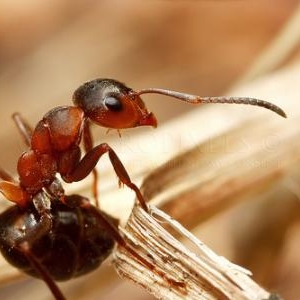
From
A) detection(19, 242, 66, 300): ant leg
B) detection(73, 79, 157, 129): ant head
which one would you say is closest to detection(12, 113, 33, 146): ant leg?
detection(73, 79, 157, 129): ant head

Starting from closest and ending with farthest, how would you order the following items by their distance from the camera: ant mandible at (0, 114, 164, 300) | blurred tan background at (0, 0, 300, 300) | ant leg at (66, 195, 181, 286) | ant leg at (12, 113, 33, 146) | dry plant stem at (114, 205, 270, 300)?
1. dry plant stem at (114, 205, 270, 300)
2. ant leg at (66, 195, 181, 286)
3. ant mandible at (0, 114, 164, 300)
4. ant leg at (12, 113, 33, 146)
5. blurred tan background at (0, 0, 300, 300)

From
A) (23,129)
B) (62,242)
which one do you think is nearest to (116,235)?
(62,242)

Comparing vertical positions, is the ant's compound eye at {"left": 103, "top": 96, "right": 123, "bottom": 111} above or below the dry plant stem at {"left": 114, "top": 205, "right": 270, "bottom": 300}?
above

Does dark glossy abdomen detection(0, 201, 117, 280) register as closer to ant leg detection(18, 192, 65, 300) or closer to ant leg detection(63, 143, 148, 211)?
ant leg detection(18, 192, 65, 300)

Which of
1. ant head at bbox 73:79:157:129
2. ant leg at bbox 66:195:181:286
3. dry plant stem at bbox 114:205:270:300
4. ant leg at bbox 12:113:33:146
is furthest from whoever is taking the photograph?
ant leg at bbox 12:113:33:146

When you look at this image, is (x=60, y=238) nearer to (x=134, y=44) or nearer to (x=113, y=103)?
(x=113, y=103)

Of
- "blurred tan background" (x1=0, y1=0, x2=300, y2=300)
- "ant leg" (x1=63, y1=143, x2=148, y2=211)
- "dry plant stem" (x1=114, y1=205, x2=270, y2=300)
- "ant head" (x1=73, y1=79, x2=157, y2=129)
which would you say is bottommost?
"blurred tan background" (x1=0, y1=0, x2=300, y2=300)

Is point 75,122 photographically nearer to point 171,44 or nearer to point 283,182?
point 283,182

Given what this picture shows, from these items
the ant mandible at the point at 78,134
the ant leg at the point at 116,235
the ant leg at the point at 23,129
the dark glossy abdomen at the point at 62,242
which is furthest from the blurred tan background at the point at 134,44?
the ant leg at the point at 116,235
